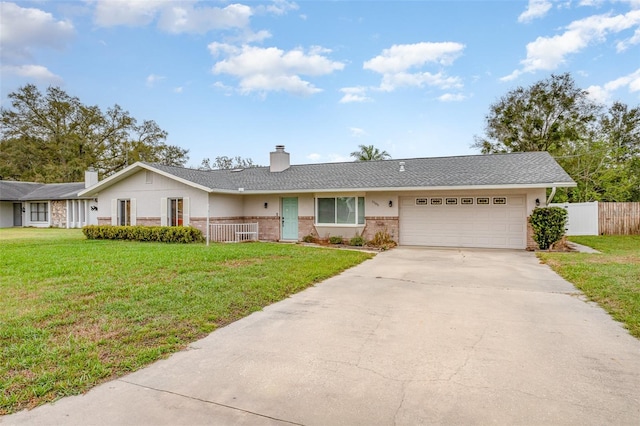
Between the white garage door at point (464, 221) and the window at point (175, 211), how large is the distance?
924 cm

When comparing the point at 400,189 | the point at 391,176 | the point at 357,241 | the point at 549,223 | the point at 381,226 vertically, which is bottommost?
the point at 357,241

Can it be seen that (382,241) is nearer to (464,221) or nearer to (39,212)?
(464,221)

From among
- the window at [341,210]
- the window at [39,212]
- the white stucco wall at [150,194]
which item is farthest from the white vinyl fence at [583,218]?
the window at [39,212]

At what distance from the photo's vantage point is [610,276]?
23.8 ft

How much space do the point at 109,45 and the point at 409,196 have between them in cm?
1393

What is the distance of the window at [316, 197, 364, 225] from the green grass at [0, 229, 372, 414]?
17.0ft

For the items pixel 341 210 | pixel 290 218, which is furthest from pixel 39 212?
pixel 341 210

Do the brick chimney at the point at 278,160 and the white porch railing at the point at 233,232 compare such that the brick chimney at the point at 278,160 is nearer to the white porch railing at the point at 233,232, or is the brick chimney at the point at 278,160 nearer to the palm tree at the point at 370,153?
the white porch railing at the point at 233,232

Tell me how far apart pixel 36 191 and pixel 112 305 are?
94.4 ft

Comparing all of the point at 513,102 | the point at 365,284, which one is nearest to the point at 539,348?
the point at 365,284

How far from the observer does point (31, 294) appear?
19.2 ft

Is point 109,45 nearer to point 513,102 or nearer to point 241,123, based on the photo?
point 241,123

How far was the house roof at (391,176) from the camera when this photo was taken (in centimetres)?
1287

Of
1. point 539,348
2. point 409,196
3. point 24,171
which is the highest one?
point 24,171
